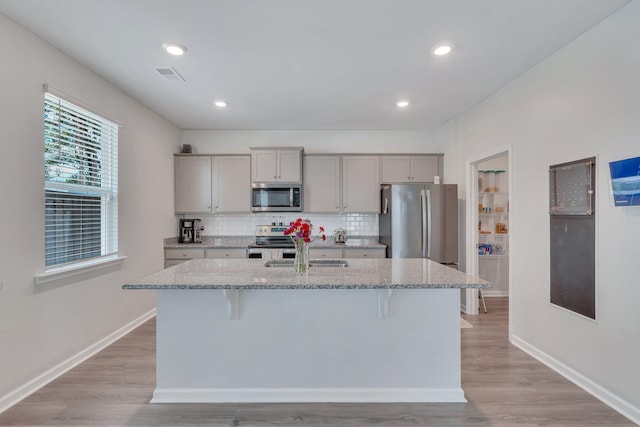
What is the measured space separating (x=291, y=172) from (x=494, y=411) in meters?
3.52

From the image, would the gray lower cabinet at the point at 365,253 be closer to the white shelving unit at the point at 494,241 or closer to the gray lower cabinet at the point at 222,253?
the gray lower cabinet at the point at 222,253

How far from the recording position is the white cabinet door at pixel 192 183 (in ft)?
15.0

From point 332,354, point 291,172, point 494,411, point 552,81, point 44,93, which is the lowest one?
point 494,411

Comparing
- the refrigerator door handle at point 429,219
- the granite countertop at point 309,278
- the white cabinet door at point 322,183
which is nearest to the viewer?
the granite countertop at point 309,278

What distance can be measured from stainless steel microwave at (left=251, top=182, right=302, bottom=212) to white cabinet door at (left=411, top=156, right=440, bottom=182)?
5.73ft

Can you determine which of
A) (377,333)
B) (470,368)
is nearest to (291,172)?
(377,333)

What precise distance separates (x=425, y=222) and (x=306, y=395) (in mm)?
2693

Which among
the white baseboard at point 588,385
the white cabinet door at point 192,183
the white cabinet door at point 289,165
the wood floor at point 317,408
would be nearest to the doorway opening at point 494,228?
the white baseboard at point 588,385

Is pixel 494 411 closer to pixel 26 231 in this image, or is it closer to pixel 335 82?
pixel 335 82

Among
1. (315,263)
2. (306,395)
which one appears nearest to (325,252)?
(315,263)

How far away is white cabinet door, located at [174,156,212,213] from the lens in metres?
4.56

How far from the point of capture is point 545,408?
206cm

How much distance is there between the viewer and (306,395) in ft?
6.97

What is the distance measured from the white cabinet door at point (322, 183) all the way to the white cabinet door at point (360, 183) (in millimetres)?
121
